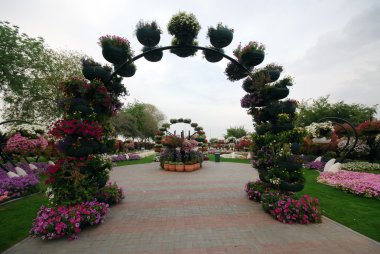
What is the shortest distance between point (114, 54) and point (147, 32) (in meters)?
1.25

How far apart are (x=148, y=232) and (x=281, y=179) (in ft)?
13.4

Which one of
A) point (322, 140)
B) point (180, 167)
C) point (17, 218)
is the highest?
point (322, 140)

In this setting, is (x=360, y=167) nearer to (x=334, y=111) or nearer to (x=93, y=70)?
(x=93, y=70)

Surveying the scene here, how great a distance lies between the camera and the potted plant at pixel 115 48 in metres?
→ 6.43

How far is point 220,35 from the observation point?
664cm

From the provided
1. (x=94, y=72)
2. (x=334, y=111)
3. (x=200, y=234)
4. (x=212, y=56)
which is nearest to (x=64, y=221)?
(x=200, y=234)

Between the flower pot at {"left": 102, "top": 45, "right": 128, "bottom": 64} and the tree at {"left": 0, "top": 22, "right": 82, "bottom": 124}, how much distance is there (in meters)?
6.00

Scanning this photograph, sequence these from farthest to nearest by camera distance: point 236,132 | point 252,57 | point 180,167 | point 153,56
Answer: point 236,132 < point 180,167 < point 153,56 < point 252,57

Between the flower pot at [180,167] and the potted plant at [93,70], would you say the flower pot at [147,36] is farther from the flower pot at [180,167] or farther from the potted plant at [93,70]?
the flower pot at [180,167]

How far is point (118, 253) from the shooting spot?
3934 mm

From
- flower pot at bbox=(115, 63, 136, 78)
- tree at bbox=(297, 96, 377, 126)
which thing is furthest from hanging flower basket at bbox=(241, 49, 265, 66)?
tree at bbox=(297, 96, 377, 126)

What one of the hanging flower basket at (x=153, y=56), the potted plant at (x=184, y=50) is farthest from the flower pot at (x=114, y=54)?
the potted plant at (x=184, y=50)

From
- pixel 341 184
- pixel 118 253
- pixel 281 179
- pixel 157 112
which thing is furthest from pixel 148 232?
pixel 157 112

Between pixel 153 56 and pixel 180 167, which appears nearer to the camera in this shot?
pixel 153 56
